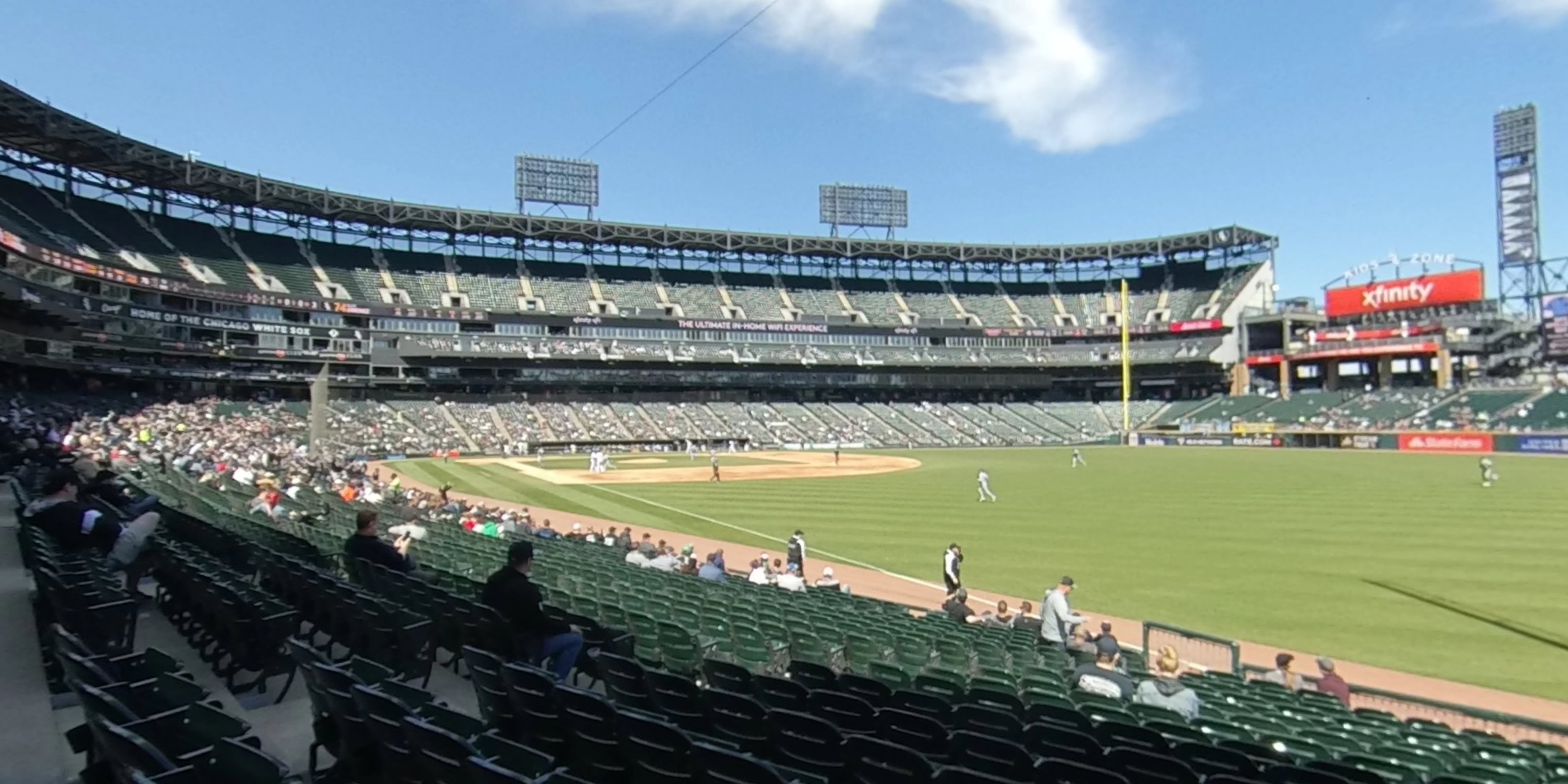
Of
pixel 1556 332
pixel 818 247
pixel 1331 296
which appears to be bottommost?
pixel 1556 332

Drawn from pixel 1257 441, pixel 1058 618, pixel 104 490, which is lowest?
pixel 1257 441

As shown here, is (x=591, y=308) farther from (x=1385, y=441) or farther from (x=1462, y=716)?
(x=1462, y=716)

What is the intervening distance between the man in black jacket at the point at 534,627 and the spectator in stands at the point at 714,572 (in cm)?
764

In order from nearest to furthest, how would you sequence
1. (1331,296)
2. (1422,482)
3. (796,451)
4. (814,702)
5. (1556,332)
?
(814,702), (1422,482), (1556,332), (796,451), (1331,296)

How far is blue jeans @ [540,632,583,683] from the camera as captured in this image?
258 inches

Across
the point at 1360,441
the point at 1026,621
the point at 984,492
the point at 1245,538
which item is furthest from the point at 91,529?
the point at 1360,441

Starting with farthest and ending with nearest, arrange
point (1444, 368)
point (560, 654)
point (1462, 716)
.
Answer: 1. point (1444, 368)
2. point (1462, 716)
3. point (560, 654)

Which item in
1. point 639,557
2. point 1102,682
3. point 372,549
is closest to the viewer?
point 372,549

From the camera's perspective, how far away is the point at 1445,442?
→ 5712 cm

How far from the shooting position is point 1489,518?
26.0 meters

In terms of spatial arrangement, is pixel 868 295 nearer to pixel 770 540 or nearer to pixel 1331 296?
pixel 1331 296

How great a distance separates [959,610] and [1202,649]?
10.7 feet

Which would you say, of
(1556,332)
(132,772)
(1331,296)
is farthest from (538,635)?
(1331,296)

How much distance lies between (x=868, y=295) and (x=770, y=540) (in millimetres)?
69143
